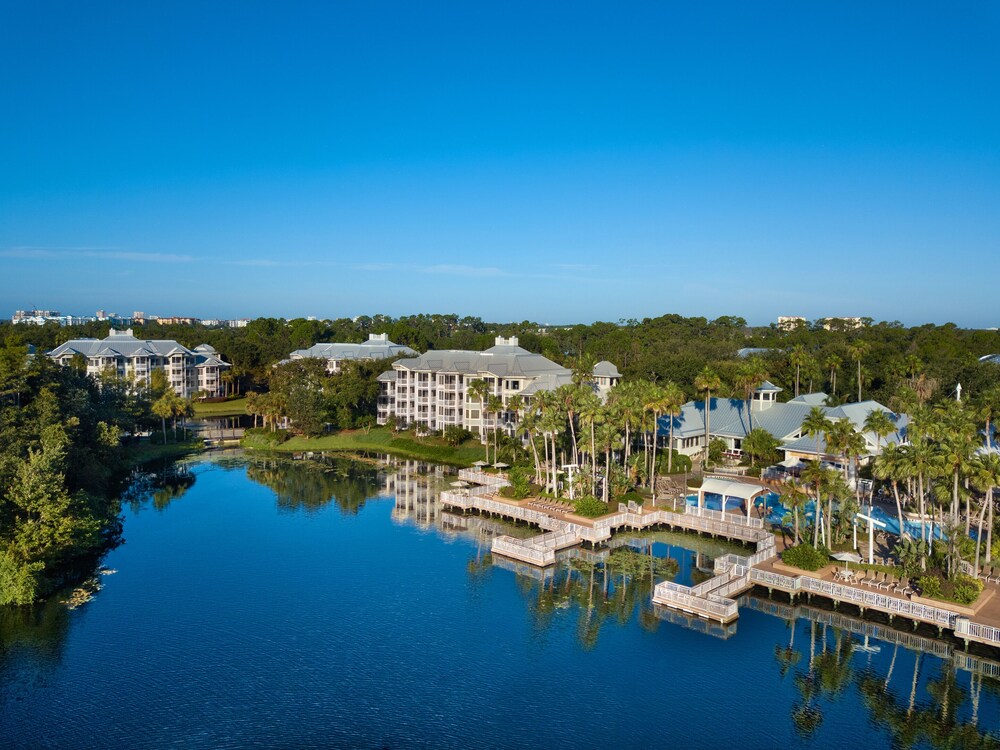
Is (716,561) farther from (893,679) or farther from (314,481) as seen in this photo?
(314,481)

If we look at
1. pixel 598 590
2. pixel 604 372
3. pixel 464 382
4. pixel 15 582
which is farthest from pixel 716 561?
pixel 464 382

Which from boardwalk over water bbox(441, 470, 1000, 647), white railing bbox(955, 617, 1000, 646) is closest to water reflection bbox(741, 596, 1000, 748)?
white railing bbox(955, 617, 1000, 646)

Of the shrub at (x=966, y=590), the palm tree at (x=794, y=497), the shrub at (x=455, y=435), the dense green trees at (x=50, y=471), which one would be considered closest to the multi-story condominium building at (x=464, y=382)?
the shrub at (x=455, y=435)

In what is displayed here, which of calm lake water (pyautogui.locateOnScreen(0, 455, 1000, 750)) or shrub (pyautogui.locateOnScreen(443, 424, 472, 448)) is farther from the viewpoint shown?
shrub (pyautogui.locateOnScreen(443, 424, 472, 448))

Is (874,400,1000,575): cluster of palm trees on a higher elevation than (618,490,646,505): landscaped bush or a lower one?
higher

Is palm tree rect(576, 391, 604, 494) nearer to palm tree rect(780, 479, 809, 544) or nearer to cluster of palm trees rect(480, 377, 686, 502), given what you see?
cluster of palm trees rect(480, 377, 686, 502)
